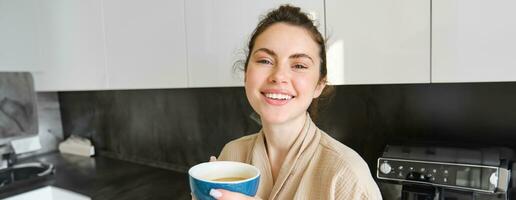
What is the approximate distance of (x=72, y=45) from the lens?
4.84 feet

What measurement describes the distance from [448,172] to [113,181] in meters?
1.43

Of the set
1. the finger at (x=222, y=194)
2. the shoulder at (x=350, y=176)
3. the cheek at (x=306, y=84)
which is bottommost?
the shoulder at (x=350, y=176)

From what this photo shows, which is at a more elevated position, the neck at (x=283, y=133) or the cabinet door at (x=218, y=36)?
the cabinet door at (x=218, y=36)

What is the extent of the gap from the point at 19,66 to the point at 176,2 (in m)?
1.10

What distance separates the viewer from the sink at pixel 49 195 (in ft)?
4.43

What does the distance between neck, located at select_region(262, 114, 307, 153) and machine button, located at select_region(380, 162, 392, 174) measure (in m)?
0.28

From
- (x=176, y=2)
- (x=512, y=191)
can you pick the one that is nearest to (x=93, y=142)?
(x=176, y=2)

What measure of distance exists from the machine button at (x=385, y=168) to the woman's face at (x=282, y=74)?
1.06 ft

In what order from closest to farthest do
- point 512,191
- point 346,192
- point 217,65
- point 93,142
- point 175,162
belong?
point 346,192 < point 512,191 < point 217,65 < point 175,162 < point 93,142

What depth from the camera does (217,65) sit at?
1.03m

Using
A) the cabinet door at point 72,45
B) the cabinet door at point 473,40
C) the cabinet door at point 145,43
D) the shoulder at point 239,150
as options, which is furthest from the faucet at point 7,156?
the cabinet door at point 473,40

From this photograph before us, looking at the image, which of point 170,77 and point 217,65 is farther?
point 170,77

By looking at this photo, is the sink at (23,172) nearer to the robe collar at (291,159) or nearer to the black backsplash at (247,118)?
the black backsplash at (247,118)

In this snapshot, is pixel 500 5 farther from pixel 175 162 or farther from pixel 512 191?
pixel 175 162
